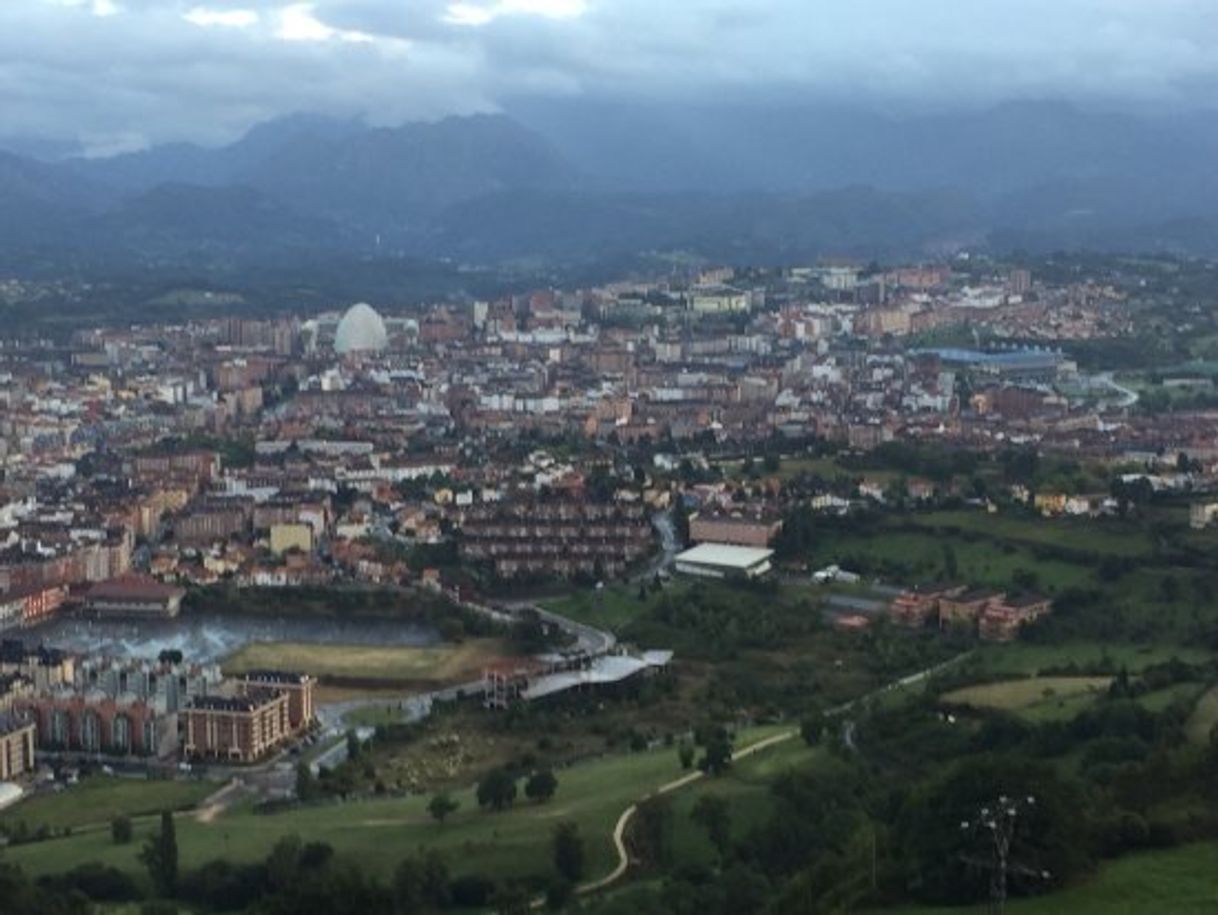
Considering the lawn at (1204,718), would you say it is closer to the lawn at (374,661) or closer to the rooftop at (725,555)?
the lawn at (374,661)

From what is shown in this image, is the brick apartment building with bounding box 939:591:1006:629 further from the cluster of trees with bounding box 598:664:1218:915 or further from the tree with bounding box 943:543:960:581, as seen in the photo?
the cluster of trees with bounding box 598:664:1218:915

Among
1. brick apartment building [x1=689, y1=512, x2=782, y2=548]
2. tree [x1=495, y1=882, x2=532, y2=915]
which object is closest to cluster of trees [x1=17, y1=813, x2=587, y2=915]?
tree [x1=495, y1=882, x2=532, y2=915]

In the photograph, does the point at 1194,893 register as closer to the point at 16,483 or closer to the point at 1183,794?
the point at 1183,794

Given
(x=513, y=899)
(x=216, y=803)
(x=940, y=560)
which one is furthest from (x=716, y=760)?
(x=940, y=560)

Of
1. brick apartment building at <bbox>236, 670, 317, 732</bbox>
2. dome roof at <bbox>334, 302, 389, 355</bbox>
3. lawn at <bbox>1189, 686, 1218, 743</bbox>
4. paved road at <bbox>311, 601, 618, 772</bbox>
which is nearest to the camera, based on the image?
lawn at <bbox>1189, 686, 1218, 743</bbox>

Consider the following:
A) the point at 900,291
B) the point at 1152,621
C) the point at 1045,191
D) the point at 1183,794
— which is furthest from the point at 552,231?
the point at 1183,794
